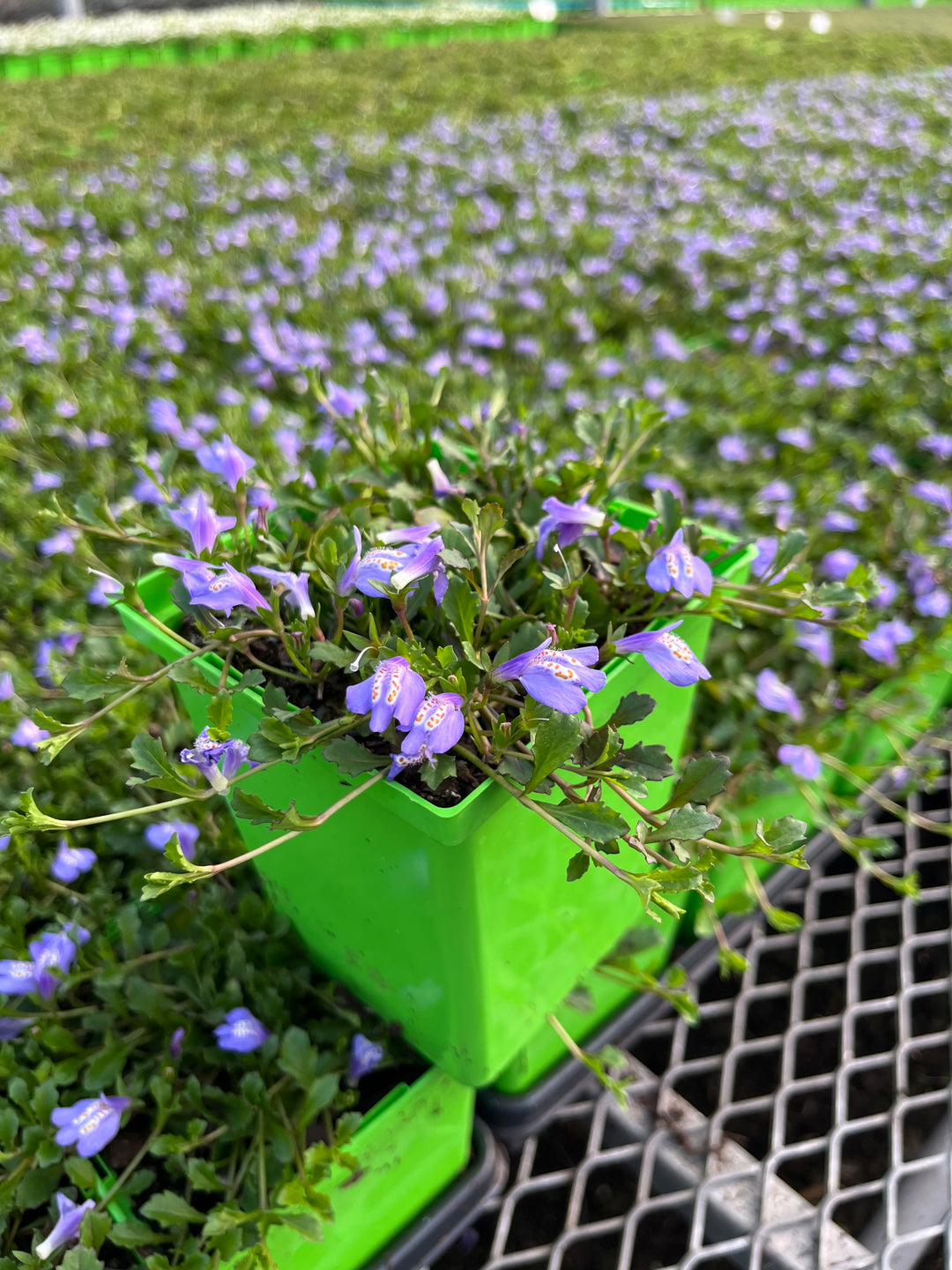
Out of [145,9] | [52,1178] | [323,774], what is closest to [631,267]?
[323,774]

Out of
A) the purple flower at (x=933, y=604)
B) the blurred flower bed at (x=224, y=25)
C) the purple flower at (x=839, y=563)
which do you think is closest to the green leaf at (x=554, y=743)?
the purple flower at (x=839, y=563)

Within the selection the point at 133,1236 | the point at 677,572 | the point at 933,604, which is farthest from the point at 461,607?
the point at 933,604

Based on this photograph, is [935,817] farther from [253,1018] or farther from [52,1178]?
[52,1178]

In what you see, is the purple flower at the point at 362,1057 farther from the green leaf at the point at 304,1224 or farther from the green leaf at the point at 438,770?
the green leaf at the point at 438,770

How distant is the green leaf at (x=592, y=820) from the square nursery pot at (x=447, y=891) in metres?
0.06

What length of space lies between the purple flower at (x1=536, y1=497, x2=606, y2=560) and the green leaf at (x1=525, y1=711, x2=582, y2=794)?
25 centimetres

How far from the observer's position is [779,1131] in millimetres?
1113

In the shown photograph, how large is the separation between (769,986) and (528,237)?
2.72 metres

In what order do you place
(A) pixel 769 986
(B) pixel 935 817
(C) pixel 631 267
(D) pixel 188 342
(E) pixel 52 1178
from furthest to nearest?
(C) pixel 631 267 < (D) pixel 188 342 < (B) pixel 935 817 < (A) pixel 769 986 < (E) pixel 52 1178

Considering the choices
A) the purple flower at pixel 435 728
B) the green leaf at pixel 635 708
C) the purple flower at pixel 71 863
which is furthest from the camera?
the purple flower at pixel 71 863

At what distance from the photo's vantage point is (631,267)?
3012 mm

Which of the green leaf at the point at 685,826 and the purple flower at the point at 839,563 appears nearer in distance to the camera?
the green leaf at the point at 685,826

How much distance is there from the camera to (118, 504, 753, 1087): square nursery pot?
72cm

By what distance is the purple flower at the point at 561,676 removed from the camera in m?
0.64
